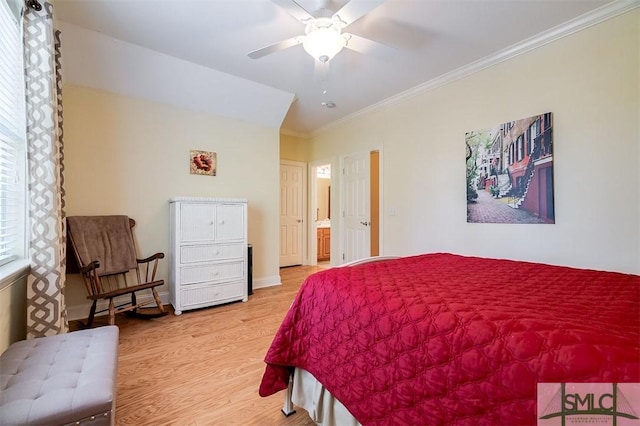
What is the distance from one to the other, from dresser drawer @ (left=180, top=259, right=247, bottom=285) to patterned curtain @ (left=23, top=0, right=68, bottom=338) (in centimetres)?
127

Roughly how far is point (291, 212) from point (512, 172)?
3.73 metres

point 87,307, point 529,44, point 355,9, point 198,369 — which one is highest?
point 529,44

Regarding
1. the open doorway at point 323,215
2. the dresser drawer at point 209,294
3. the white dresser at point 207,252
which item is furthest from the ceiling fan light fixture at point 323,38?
the open doorway at point 323,215

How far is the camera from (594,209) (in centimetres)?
224

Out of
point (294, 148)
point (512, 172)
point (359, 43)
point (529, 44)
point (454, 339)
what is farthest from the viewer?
point (294, 148)

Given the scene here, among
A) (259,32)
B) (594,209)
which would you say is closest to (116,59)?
(259,32)

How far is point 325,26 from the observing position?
1991mm

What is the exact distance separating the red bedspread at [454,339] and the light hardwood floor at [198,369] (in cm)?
35

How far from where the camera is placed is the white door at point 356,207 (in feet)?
14.1

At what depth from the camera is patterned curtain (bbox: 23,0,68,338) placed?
5.67 feet

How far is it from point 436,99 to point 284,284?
10.7ft

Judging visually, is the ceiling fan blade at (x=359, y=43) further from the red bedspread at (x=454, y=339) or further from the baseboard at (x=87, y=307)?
the baseboard at (x=87, y=307)

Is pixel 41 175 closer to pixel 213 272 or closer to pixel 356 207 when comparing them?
pixel 213 272

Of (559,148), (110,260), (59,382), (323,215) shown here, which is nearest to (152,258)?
(110,260)
